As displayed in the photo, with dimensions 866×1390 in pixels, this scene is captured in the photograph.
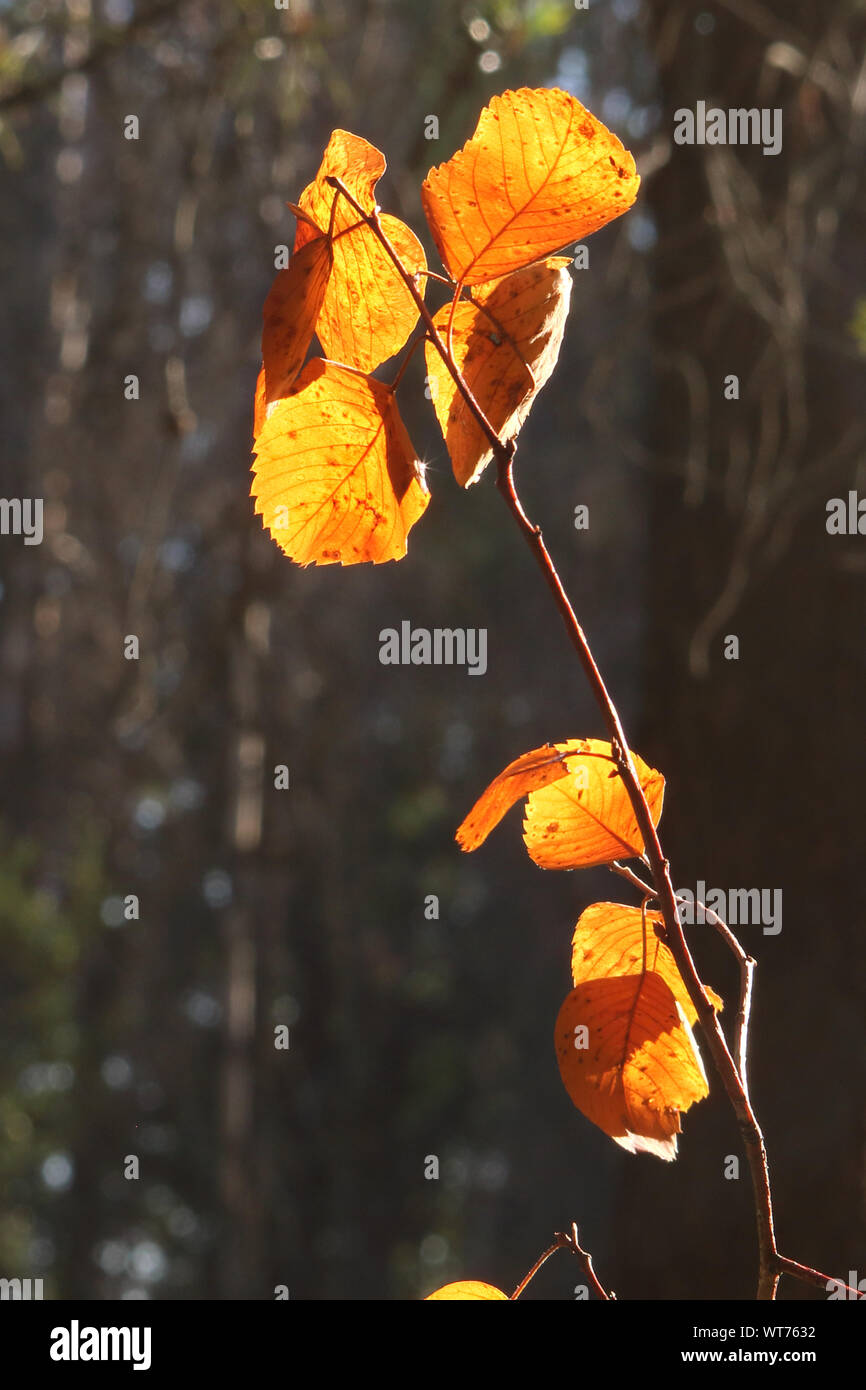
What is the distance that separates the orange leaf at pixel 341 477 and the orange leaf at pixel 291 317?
0.04 metres

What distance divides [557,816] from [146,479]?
5.51 meters

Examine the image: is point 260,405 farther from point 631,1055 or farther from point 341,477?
point 631,1055

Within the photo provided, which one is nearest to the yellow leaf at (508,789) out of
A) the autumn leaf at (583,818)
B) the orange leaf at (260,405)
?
the autumn leaf at (583,818)

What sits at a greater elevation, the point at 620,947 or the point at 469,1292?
the point at 620,947

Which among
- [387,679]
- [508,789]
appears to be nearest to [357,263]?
[508,789]

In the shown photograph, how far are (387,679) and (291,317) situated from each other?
24.8 ft

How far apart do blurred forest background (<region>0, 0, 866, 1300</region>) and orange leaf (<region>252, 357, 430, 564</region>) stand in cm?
78

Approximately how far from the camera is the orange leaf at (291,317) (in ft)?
1.03

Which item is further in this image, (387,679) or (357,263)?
(387,679)

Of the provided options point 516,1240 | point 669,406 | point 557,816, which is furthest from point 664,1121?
point 516,1240

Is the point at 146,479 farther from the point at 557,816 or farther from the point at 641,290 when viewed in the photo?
the point at 557,816

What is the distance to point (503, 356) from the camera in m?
0.35

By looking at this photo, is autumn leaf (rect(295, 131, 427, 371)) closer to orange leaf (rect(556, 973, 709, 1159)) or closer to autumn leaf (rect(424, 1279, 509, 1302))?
orange leaf (rect(556, 973, 709, 1159))

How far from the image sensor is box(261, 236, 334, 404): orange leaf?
315mm
